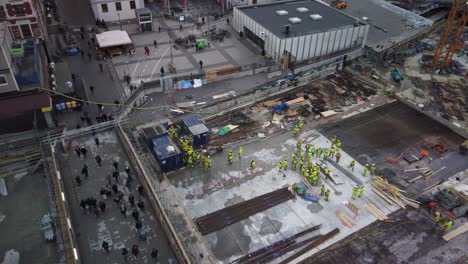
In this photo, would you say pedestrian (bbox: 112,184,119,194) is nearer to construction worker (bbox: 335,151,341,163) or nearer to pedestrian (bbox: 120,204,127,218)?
pedestrian (bbox: 120,204,127,218)

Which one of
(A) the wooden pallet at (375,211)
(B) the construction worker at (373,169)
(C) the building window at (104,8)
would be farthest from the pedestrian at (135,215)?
(C) the building window at (104,8)

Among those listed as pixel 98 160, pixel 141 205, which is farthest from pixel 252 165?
pixel 98 160

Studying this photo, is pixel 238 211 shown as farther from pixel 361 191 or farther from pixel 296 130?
pixel 296 130

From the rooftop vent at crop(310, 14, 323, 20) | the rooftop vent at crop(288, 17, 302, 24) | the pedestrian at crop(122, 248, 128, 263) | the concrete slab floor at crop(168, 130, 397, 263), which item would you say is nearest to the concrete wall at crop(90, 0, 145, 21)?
the rooftop vent at crop(288, 17, 302, 24)

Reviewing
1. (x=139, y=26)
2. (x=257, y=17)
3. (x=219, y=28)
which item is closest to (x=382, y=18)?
(x=257, y=17)

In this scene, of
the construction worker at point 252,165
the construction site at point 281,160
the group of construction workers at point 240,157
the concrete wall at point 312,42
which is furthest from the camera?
the concrete wall at point 312,42

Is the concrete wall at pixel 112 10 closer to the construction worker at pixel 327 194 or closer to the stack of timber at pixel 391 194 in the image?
the construction worker at pixel 327 194
